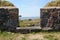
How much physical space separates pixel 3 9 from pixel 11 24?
820mm

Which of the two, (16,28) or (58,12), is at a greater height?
(58,12)

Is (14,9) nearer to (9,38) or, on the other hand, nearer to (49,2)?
(9,38)

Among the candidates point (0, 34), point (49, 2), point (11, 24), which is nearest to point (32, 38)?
point (0, 34)

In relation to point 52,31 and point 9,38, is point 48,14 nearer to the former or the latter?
point 52,31

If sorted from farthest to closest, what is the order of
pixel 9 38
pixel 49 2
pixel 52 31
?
pixel 49 2 < pixel 52 31 < pixel 9 38

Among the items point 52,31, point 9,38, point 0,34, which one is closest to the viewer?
point 9,38

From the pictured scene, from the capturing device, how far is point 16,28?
32.0 ft

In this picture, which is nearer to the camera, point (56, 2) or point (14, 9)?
point (14, 9)

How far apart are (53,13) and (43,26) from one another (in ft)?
2.61

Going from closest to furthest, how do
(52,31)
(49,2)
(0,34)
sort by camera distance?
1. (0,34)
2. (52,31)
3. (49,2)

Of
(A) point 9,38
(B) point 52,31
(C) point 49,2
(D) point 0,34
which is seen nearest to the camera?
(A) point 9,38

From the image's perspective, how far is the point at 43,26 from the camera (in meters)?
9.96

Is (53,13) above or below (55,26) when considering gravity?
above

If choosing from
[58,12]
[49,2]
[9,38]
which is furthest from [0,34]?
[49,2]
